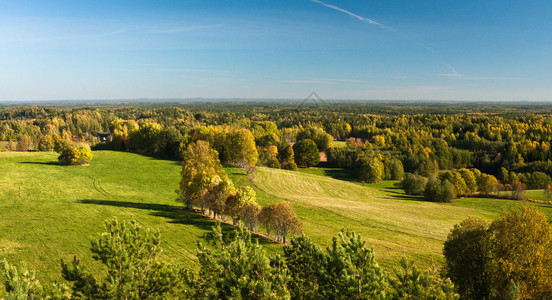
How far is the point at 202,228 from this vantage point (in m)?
34.6

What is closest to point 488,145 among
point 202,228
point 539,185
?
point 539,185

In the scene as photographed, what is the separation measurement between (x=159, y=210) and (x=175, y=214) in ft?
10.7

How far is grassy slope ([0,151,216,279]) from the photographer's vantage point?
2638 cm

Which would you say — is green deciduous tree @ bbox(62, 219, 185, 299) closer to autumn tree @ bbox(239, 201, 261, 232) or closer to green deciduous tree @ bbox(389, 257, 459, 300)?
green deciduous tree @ bbox(389, 257, 459, 300)

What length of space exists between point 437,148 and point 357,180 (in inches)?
1901

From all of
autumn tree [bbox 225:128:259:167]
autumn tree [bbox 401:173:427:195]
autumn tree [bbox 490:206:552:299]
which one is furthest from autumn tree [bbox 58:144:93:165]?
autumn tree [bbox 490:206:552:299]

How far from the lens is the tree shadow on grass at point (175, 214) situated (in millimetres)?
35000

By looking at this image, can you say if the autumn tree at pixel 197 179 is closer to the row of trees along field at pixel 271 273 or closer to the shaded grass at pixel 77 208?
the shaded grass at pixel 77 208

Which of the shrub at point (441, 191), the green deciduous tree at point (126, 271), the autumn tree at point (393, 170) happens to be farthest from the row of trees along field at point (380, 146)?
the green deciduous tree at point (126, 271)

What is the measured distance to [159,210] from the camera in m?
41.5

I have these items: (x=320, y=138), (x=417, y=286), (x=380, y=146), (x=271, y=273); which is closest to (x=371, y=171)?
(x=380, y=146)

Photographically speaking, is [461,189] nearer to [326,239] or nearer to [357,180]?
[357,180]

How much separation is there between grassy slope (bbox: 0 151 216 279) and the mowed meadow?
0.09 meters

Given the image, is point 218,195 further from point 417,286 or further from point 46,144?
point 46,144
